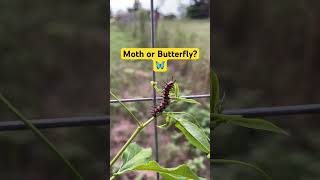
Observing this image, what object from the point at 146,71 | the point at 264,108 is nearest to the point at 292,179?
the point at 264,108

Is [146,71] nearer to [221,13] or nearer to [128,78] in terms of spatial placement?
[128,78]

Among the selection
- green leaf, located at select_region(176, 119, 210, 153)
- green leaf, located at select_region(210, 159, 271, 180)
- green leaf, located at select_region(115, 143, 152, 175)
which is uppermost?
green leaf, located at select_region(176, 119, 210, 153)

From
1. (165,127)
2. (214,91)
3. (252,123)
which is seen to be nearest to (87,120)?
(165,127)

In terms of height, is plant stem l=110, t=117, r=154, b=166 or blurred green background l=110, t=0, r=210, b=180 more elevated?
blurred green background l=110, t=0, r=210, b=180

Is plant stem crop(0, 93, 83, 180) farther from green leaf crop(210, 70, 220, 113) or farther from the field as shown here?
green leaf crop(210, 70, 220, 113)

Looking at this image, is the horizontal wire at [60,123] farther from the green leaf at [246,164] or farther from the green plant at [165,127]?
the green leaf at [246,164]

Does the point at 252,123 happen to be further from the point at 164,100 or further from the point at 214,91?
the point at 164,100

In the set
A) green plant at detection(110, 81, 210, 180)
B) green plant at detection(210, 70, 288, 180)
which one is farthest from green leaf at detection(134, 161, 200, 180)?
green plant at detection(210, 70, 288, 180)
